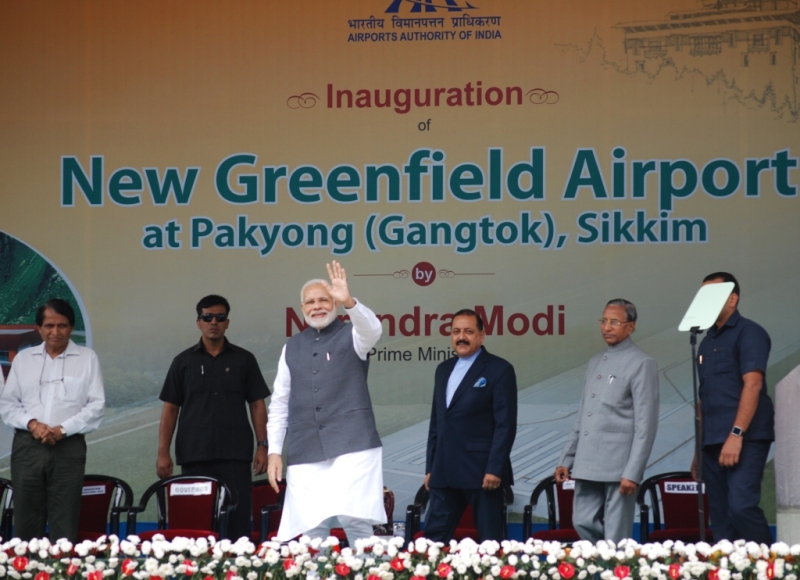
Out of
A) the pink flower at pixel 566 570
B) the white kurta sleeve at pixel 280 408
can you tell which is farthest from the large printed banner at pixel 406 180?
the pink flower at pixel 566 570

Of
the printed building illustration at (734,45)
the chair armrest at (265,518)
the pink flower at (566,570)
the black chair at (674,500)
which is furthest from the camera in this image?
the printed building illustration at (734,45)

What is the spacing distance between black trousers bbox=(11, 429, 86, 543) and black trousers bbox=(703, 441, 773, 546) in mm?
3023

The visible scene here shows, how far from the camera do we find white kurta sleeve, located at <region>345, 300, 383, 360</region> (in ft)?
13.0

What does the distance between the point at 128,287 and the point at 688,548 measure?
14.7 ft

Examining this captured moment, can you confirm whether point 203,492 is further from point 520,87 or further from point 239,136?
point 520,87

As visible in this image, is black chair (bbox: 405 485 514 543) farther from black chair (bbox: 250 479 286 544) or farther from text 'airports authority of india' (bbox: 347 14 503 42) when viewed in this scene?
text 'airports authority of india' (bbox: 347 14 503 42)

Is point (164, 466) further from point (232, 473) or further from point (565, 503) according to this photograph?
point (565, 503)

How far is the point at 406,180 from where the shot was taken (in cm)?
650

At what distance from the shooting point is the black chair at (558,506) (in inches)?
197

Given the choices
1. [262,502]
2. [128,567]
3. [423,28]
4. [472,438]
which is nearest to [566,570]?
[128,567]

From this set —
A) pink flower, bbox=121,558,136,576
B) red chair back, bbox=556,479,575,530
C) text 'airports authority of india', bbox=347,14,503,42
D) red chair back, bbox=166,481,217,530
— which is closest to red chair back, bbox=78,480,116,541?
red chair back, bbox=166,481,217,530

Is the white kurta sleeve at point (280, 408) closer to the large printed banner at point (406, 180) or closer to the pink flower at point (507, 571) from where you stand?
the pink flower at point (507, 571)

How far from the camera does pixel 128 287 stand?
6613mm

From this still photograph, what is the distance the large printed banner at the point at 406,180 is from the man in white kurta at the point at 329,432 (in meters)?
2.26
